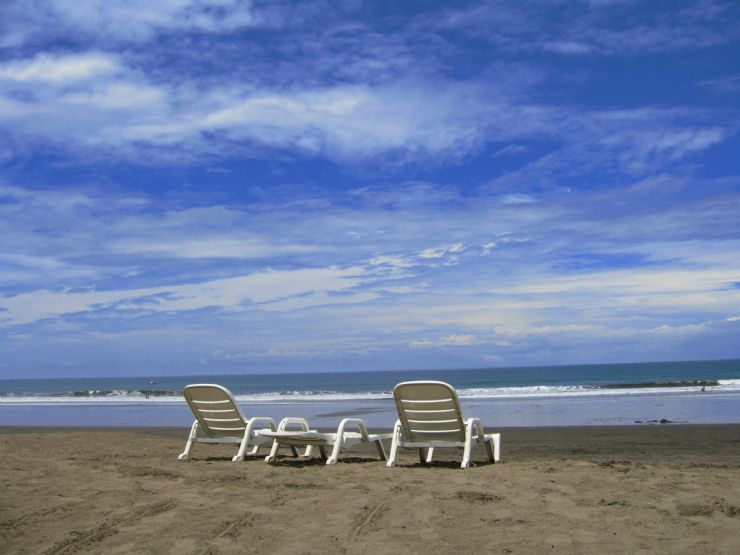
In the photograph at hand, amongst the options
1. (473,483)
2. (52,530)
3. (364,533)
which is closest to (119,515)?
(52,530)

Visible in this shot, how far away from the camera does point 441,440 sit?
8.27m

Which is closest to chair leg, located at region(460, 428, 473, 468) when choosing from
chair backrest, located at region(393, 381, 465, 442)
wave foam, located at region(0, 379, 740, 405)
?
chair backrest, located at region(393, 381, 465, 442)

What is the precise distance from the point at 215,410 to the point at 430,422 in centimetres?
268

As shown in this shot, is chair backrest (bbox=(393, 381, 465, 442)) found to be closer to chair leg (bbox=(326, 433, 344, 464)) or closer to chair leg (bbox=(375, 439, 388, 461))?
chair leg (bbox=(375, 439, 388, 461))

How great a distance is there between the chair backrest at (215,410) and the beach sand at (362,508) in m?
0.86

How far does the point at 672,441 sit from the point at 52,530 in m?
10.2

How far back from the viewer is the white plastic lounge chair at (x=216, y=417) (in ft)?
28.6

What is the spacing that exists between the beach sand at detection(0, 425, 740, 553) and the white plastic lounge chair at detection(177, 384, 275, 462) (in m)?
0.74

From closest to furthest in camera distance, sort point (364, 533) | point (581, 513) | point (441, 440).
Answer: point (364, 533), point (581, 513), point (441, 440)

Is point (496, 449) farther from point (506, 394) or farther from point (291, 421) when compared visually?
point (506, 394)

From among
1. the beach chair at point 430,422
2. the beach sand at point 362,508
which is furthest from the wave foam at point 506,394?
the beach sand at point 362,508

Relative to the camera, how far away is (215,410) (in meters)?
8.92

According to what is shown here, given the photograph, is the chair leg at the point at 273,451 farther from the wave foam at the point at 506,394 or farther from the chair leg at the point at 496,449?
the wave foam at the point at 506,394

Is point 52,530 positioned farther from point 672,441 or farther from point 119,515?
point 672,441
